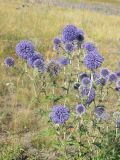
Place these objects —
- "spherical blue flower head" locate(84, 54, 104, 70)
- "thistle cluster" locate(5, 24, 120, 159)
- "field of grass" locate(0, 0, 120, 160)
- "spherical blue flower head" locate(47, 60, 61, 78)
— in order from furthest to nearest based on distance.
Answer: "field of grass" locate(0, 0, 120, 160) → "spherical blue flower head" locate(47, 60, 61, 78) → "spherical blue flower head" locate(84, 54, 104, 70) → "thistle cluster" locate(5, 24, 120, 159)

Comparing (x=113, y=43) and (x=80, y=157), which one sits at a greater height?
(x=80, y=157)

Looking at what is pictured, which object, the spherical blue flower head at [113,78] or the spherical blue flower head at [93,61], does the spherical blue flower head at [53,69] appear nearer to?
the spherical blue flower head at [93,61]

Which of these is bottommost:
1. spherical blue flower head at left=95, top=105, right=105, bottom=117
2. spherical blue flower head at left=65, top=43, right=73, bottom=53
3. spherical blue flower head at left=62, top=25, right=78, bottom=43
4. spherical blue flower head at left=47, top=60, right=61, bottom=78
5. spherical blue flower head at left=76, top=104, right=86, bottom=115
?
spherical blue flower head at left=95, top=105, right=105, bottom=117

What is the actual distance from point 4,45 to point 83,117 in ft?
20.2

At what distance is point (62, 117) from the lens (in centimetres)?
359

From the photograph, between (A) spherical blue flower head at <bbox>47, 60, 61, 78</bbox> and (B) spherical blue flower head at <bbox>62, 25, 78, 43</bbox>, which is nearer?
(A) spherical blue flower head at <bbox>47, 60, 61, 78</bbox>

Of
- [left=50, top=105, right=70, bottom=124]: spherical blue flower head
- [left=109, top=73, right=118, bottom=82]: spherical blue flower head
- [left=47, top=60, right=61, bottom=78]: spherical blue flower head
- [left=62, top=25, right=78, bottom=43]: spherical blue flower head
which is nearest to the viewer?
[left=50, top=105, right=70, bottom=124]: spherical blue flower head

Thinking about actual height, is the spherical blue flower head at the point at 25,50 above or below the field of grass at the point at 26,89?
above

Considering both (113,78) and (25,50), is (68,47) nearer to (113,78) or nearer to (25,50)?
(25,50)

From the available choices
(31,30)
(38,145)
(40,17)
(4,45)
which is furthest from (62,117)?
(40,17)

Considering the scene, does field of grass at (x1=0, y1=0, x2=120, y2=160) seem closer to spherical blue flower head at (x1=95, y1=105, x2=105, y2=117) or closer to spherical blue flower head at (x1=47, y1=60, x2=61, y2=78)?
spherical blue flower head at (x1=47, y1=60, x2=61, y2=78)

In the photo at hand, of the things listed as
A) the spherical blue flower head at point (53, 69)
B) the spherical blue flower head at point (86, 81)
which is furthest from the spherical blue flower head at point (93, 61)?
the spherical blue flower head at point (53, 69)

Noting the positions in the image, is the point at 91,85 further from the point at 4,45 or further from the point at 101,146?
the point at 4,45

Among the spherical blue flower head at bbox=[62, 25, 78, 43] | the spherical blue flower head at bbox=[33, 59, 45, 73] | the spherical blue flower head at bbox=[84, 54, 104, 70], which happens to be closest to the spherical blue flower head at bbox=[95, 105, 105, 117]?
the spherical blue flower head at bbox=[84, 54, 104, 70]
